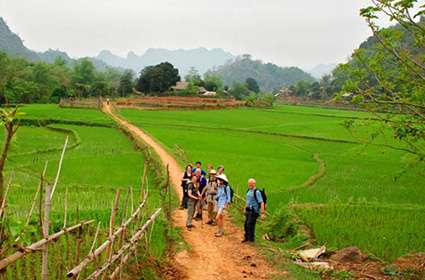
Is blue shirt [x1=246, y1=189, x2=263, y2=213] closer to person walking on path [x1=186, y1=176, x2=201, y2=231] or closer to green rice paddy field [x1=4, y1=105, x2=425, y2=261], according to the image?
person walking on path [x1=186, y1=176, x2=201, y2=231]

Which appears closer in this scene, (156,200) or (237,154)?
(156,200)

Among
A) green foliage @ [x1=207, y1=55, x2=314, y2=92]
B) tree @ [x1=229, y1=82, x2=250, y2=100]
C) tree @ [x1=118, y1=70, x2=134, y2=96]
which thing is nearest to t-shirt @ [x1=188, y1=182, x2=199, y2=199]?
tree @ [x1=118, y1=70, x2=134, y2=96]

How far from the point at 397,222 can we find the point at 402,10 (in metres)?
6.18

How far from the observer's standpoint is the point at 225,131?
108 ft

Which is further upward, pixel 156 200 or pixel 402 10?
pixel 402 10

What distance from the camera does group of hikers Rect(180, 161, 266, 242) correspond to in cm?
941

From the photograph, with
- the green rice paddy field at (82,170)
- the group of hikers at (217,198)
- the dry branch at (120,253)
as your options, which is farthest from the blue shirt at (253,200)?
the dry branch at (120,253)

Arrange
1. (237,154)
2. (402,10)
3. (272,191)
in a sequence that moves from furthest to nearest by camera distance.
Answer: (237,154)
(272,191)
(402,10)

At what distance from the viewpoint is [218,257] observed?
8.59 meters

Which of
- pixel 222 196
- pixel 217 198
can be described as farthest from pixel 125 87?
pixel 222 196

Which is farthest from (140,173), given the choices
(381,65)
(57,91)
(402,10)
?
(57,91)

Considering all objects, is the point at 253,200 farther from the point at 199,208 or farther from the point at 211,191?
the point at 199,208

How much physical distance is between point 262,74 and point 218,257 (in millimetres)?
150401

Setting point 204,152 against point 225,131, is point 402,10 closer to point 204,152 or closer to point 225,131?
point 204,152
